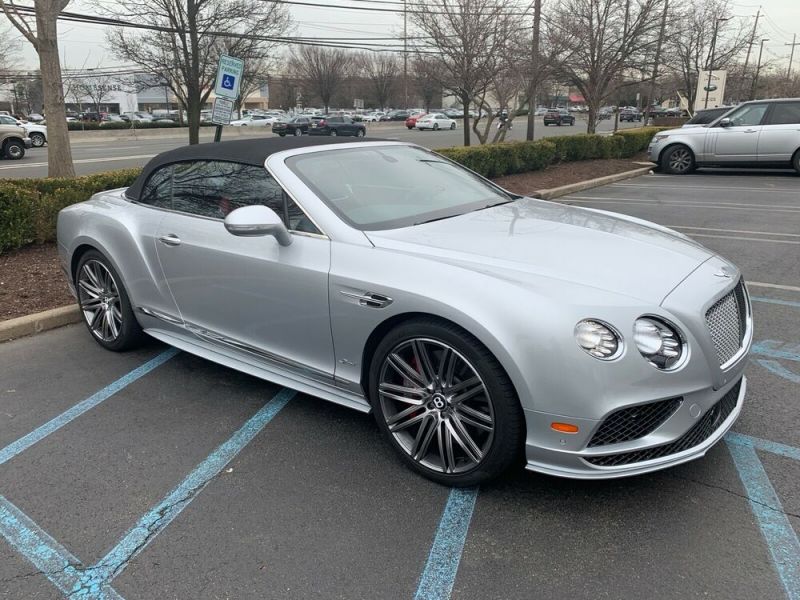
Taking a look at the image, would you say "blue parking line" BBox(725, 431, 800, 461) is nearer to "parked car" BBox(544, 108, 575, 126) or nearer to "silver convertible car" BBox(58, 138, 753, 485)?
"silver convertible car" BBox(58, 138, 753, 485)

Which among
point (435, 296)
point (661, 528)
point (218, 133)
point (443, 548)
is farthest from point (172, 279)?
point (218, 133)

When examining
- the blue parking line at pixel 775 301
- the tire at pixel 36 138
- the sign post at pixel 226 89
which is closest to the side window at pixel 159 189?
the sign post at pixel 226 89

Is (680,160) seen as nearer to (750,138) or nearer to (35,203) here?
(750,138)

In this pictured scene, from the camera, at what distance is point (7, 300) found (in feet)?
17.8

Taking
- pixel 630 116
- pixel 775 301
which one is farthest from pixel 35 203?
pixel 630 116

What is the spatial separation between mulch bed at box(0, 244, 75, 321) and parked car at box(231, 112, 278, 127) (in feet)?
136

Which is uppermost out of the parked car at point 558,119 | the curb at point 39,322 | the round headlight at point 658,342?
the parked car at point 558,119

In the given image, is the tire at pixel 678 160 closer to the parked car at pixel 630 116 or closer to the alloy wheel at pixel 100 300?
the alloy wheel at pixel 100 300

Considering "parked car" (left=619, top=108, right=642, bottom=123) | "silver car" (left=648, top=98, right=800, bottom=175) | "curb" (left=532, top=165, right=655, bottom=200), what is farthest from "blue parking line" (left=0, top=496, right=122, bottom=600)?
"parked car" (left=619, top=108, right=642, bottom=123)

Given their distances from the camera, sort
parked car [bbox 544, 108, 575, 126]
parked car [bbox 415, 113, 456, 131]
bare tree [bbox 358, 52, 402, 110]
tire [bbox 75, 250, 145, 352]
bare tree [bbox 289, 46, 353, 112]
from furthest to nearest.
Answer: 1. bare tree [bbox 358, 52, 402, 110]
2. bare tree [bbox 289, 46, 353, 112]
3. parked car [bbox 544, 108, 575, 126]
4. parked car [bbox 415, 113, 456, 131]
5. tire [bbox 75, 250, 145, 352]

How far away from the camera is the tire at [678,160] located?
15.1m

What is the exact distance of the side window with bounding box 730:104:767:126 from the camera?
13.9 meters

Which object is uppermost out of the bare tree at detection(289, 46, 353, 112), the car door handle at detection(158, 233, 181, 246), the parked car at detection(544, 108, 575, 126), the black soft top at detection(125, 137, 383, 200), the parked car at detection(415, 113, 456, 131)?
the bare tree at detection(289, 46, 353, 112)

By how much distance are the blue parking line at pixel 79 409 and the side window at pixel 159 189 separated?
110cm
